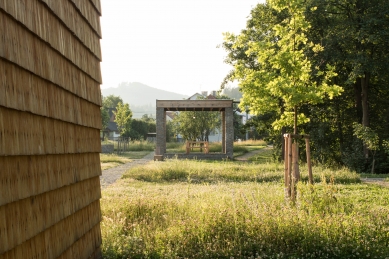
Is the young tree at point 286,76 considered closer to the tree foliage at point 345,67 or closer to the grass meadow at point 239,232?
the grass meadow at point 239,232

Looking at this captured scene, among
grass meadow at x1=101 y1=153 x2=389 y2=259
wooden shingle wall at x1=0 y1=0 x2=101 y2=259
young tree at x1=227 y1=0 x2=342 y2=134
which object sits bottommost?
grass meadow at x1=101 y1=153 x2=389 y2=259

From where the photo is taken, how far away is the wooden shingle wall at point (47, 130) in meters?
2.41

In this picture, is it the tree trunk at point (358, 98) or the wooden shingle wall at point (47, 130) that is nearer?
the wooden shingle wall at point (47, 130)

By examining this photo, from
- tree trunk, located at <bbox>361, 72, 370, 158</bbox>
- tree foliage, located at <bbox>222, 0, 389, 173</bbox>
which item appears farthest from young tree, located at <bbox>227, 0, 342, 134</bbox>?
tree trunk, located at <bbox>361, 72, 370, 158</bbox>

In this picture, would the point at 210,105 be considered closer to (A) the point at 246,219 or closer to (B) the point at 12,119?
(A) the point at 246,219

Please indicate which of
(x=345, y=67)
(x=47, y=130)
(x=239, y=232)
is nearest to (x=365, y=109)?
(x=345, y=67)

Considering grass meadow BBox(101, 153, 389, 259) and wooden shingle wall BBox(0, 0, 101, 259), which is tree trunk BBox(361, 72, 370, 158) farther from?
wooden shingle wall BBox(0, 0, 101, 259)

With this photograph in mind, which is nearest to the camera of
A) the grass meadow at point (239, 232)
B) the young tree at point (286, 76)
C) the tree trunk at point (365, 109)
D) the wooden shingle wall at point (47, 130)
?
the wooden shingle wall at point (47, 130)

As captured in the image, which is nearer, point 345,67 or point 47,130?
point 47,130

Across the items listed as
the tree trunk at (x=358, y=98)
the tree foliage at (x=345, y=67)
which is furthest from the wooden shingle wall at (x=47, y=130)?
the tree trunk at (x=358, y=98)

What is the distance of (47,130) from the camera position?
118 inches

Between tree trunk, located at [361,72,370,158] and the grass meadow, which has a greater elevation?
tree trunk, located at [361,72,370,158]

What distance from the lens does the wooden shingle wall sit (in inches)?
94.8

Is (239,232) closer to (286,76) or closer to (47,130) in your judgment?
(47,130)
